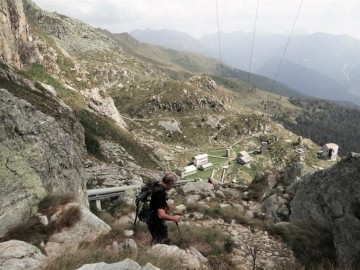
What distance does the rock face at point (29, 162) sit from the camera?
9.41m

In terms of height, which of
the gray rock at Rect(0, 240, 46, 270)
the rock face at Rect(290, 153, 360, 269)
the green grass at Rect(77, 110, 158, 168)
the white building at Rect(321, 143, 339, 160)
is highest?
the gray rock at Rect(0, 240, 46, 270)

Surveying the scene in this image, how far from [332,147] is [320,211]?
116819mm

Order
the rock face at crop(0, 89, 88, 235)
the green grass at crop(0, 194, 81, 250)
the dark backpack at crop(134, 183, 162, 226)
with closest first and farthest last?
the green grass at crop(0, 194, 81, 250), the dark backpack at crop(134, 183, 162, 226), the rock face at crop(0, 89, 88, 235)

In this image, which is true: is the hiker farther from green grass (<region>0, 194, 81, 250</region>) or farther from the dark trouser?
green grass (<region>0, 194, 81, 250</region>)

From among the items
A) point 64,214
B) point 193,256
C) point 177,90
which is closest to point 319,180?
point 193,256

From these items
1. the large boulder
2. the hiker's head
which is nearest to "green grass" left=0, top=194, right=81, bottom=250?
the large boulder

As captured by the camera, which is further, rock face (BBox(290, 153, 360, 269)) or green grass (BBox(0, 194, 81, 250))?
rock face (BBox(290, 153, 360, 269))

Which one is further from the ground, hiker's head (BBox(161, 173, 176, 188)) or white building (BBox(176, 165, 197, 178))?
hiker's head (BBox(161, 173, 176, 188))

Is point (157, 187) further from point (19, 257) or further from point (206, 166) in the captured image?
point (206, 166)

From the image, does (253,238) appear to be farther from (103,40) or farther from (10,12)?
(103,40)

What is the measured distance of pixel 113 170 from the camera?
26.9 meters

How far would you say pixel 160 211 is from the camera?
28.3ft

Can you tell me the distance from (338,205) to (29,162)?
11796 millimetres

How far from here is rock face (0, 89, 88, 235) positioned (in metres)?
9.41
